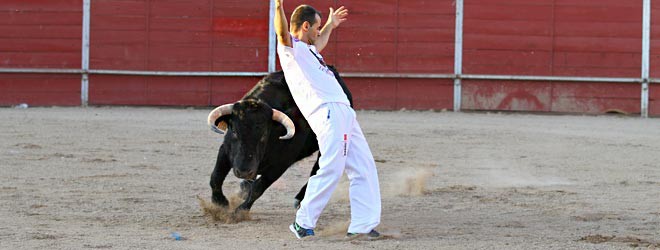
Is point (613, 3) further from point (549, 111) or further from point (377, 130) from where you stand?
point (377, 130)

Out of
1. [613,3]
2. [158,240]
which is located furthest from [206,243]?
[613,3]

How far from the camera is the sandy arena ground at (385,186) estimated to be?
5.60 metres

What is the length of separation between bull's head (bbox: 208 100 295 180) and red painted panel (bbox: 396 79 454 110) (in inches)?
359

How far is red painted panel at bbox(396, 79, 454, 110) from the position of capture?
15148 mm

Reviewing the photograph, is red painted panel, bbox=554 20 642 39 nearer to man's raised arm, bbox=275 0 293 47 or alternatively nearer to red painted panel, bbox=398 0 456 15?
red painted panel, bbox=398 0 456 15

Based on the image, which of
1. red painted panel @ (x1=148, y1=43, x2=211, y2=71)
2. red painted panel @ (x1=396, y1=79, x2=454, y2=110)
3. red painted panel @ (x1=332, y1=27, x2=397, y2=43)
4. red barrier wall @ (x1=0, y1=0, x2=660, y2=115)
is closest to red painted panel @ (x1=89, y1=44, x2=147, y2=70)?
red barrier wall @ (x1=0, y1=0, x2=660, y2=115)

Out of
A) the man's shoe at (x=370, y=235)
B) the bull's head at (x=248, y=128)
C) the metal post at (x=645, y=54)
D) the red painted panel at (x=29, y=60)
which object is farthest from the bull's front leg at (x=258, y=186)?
the metal post at (x=645, y=54)

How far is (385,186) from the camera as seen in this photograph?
8.02 metres

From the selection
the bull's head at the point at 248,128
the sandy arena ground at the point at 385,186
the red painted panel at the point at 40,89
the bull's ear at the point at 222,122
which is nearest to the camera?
the sandy arena ground at the point at 385,186

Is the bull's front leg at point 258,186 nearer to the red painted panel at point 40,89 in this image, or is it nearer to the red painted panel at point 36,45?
the red painted panel at point 40,89

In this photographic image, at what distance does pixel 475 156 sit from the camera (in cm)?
1002

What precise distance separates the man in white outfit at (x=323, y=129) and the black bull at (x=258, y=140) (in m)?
0.49

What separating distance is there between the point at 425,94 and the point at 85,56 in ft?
14.4

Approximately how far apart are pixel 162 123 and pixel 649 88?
6.52m
